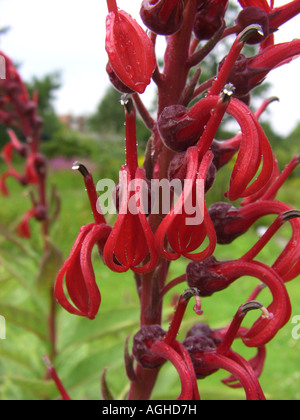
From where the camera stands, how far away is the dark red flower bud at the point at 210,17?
0.53 meters

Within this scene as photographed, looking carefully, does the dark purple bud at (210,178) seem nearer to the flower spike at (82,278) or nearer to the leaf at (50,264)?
the flower spike at (82,278)

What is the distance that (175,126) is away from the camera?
0.50m

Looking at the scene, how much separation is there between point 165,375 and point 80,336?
30 centimetres

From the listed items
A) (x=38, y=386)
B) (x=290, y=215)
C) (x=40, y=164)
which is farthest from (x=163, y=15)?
(x=40, y=164)

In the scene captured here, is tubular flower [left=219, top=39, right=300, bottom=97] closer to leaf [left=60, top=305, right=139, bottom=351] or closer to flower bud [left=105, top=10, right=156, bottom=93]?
flower bud [left=105, top=10, right=156, bottom=93]

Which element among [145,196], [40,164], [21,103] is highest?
[21,103]

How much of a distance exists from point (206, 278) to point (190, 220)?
14 centimetres

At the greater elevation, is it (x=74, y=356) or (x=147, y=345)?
(x=147, y=345)

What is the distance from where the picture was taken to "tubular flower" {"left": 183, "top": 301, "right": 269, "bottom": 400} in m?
0.53

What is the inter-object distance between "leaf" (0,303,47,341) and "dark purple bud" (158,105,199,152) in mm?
936

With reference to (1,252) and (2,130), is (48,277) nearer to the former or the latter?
(1,252)

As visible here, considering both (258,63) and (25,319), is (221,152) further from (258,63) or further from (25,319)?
(25,319)

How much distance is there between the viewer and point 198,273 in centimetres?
57
